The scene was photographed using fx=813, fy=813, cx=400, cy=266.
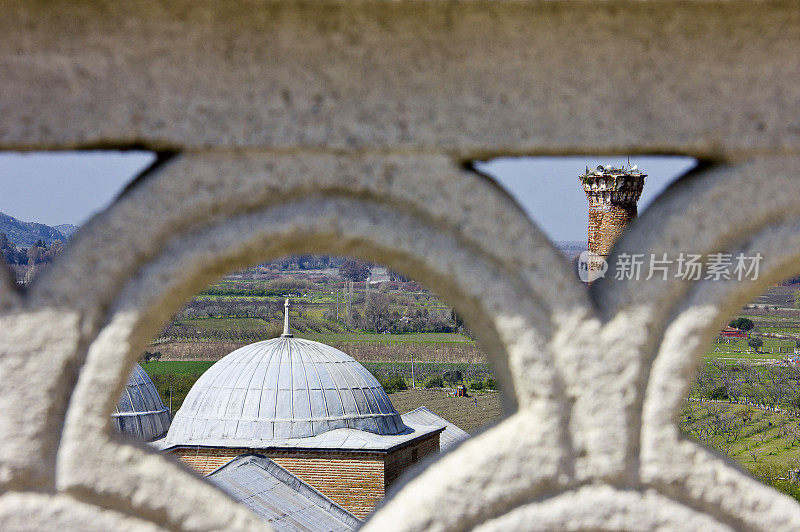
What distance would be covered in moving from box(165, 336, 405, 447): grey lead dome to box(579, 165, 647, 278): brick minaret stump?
9.43 metres

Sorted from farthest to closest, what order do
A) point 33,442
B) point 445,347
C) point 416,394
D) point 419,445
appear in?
point 445,347, point 416,394, point 419,445, point 33,442

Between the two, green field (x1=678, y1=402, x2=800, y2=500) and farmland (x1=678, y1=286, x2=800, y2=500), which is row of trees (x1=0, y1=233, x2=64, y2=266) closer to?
farmland (x1=678, y1=286, x2=800, y2=500)

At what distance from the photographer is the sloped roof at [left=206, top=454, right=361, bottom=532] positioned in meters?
14.6

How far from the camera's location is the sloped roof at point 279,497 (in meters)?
14.6

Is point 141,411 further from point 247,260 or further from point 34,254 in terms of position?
point 247,260

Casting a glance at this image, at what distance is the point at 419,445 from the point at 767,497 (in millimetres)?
18952

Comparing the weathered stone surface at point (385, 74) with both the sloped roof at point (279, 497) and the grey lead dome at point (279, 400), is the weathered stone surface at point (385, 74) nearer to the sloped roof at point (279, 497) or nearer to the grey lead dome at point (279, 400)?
the sloped roof at point (279, 497)

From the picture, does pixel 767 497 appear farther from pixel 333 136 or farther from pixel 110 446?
pixel 110 446

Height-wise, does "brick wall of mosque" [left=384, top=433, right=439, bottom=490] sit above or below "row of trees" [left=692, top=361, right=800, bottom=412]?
above

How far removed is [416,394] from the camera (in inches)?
2032

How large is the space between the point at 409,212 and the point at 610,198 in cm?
2519

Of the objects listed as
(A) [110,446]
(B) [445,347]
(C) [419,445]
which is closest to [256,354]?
(C) [419,445]

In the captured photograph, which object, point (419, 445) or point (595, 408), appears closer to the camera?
point (595, 408)

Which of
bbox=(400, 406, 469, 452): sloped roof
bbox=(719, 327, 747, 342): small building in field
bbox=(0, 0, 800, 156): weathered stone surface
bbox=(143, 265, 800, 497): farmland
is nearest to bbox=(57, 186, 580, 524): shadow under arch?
bbox=(0, 0, 800, 156): weathered stone surface
